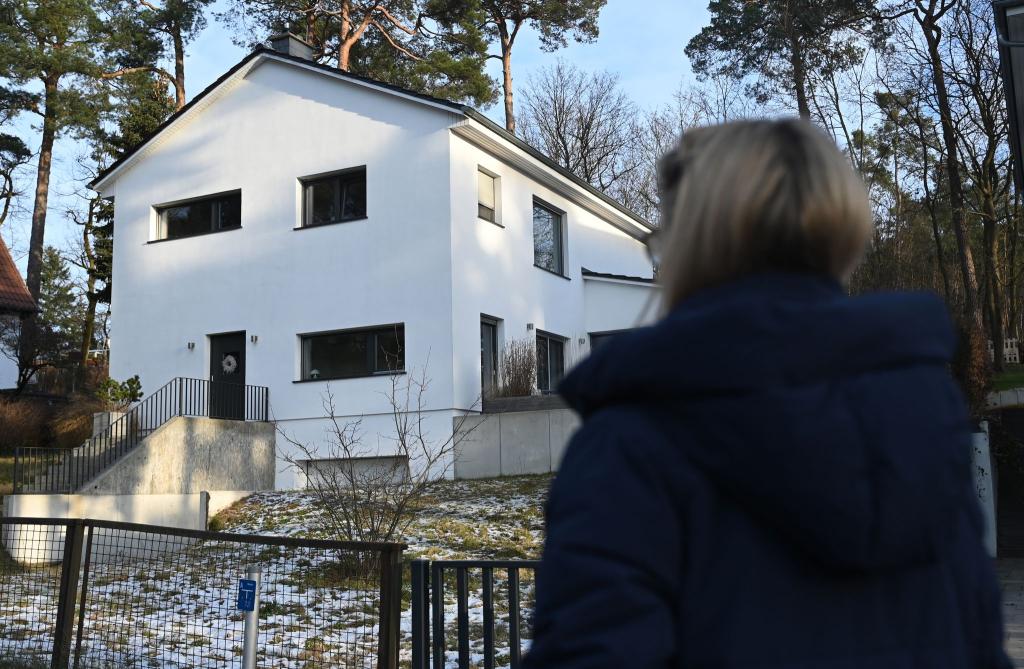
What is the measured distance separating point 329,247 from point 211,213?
3.44 metres

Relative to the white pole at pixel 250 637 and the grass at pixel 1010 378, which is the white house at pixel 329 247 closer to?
the grass at pixel 1010 378

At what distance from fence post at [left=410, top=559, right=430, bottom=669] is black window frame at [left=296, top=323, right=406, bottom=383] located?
41.0 ft

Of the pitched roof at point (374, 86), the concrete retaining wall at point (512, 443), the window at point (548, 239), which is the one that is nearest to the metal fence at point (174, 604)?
the concrete retaining wall at point (512, 443)

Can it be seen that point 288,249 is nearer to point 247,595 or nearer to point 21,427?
point 21,427

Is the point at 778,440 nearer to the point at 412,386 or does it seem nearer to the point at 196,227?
the point at 412,386

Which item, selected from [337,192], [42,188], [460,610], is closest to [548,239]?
[337,192]

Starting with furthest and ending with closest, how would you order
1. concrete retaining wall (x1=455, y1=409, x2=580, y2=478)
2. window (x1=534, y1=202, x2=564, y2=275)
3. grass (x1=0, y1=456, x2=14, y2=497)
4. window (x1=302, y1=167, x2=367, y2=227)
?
window (x1=534, y1=202, x2=564, y2=275) → window (x1=302, y1=167, x2=367, y2=227) → concrete retaining wall (x1=455, y1=409, x2=580, y2=478) → grass (x1=0, y1=456, x2=14, y2=497)

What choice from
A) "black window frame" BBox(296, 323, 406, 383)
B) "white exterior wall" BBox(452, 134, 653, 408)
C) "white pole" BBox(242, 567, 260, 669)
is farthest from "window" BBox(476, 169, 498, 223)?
"white pole" BBox(242, 567, 260, 669)

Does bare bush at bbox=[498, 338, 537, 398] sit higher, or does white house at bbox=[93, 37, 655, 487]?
white house at bbox=[93, 37, 655, 487]

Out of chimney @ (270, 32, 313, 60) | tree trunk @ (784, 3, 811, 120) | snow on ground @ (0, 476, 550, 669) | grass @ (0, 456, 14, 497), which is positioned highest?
tree trunk @ (784, 3, 811, 120)

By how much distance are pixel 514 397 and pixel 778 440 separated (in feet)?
54.6

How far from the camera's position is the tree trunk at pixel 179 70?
30.1 meters

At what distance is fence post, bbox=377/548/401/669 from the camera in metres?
5.13

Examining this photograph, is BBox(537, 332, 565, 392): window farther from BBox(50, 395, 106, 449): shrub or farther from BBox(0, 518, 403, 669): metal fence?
BBox(0, 518, 403, 669): metal fence
